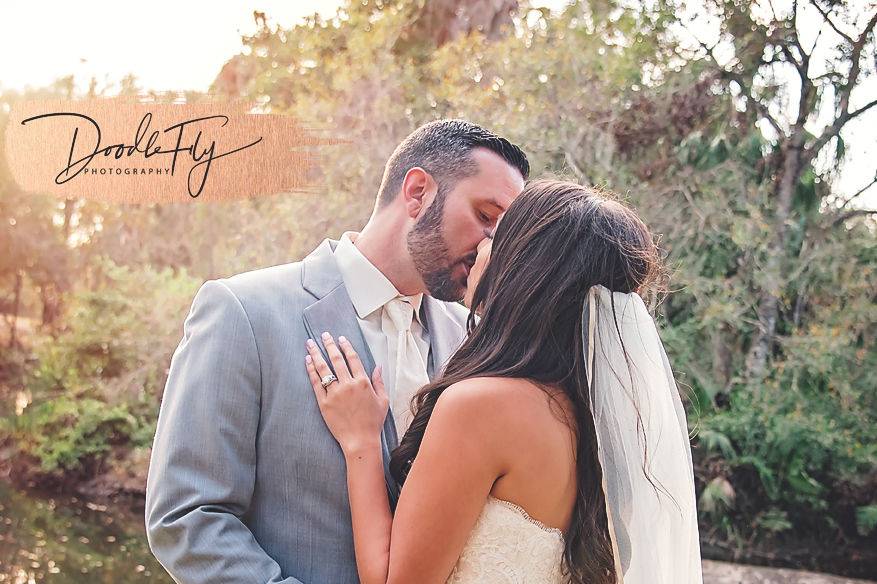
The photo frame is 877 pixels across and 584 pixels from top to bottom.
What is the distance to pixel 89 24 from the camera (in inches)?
486

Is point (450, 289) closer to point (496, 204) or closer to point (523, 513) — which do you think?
point (496, 204)

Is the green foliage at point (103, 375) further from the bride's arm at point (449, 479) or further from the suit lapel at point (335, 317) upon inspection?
the bride's arm at point (449, 479)

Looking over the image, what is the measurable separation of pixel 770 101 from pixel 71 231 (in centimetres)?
1040

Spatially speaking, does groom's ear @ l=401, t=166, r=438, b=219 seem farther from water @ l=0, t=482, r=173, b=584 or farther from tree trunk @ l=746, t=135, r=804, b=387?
water @ l=0, t=482, r=173, b=584

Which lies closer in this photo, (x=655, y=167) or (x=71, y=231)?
(x=655, y=167)

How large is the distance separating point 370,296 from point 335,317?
110 mm

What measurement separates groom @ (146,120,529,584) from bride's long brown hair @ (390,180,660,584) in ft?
0.70

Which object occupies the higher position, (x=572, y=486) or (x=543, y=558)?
(x=572, y=486)

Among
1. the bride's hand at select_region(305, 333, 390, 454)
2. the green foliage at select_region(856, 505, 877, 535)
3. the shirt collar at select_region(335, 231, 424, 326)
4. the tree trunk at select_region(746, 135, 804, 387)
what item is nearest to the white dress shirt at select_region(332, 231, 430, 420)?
the shirt collar at select_region(335, 231, 424, 326)

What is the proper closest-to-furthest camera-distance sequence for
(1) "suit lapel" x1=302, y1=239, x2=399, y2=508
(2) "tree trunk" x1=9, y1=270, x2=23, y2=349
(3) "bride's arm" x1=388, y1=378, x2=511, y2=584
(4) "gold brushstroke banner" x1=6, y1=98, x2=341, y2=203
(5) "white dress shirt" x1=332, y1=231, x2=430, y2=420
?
(3) "bride's arm" x1=388, y1=378, x2=511, y2=584
(1) "suit lapel" x1=302, y1=239, x2=399, y2=508
(5) "white dress shirt" x1=332, y1=231, x2=430, y2=420
(4) "gold brushstroke banner" x1=6, y1=98, x2=341, y2=203
(2) "tree trunk" x1=9, y1=270, x2=23, y2=349

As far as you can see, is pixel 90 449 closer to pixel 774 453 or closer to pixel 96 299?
pixel 96 299

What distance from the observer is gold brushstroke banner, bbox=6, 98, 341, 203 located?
434cm

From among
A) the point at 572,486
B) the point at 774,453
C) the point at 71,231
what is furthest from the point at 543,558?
the point at 71,231

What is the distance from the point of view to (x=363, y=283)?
2.16 m
